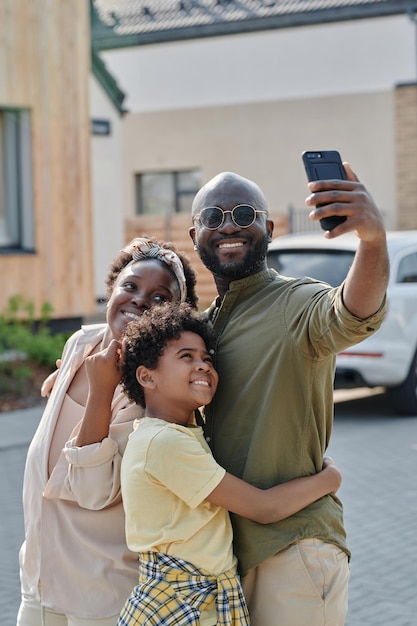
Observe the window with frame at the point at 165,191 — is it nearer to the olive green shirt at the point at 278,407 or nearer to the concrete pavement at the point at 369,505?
the concrete pavement at the point at 369,505

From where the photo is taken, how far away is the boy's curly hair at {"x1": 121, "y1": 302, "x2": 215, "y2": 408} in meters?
2.68

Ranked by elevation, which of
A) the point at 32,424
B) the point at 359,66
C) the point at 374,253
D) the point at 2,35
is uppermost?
the point at 359,66

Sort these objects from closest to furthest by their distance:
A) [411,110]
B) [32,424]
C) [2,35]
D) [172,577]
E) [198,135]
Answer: [172,577] → [32,424] → [2,35] → [411,110] → [198,135]

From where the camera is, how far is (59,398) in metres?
3.03

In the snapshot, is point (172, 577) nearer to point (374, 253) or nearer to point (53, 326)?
point (374, 253)

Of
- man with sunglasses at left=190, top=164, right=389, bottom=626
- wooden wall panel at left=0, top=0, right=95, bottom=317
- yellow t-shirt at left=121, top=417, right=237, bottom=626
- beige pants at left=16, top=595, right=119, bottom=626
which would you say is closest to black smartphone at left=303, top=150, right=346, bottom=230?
man with sunglasses at left=190, top=164, right=389, bottom=626

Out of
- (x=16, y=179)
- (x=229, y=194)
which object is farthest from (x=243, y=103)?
(x=229, y=194)

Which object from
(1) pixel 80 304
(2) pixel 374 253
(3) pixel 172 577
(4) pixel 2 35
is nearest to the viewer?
(2) pixel 374 253

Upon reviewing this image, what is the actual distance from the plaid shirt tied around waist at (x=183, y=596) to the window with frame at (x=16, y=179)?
11.7 metres

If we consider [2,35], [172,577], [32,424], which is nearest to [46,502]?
[172,577]

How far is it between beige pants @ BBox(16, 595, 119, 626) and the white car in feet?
24.1

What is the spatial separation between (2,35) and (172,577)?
11.9 metres

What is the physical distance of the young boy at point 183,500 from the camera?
2.56m

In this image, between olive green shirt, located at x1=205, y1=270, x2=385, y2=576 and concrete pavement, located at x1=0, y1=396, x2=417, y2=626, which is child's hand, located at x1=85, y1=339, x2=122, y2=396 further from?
concrete pavement, located at x1=0, y1=396, x2=417, y2=626
